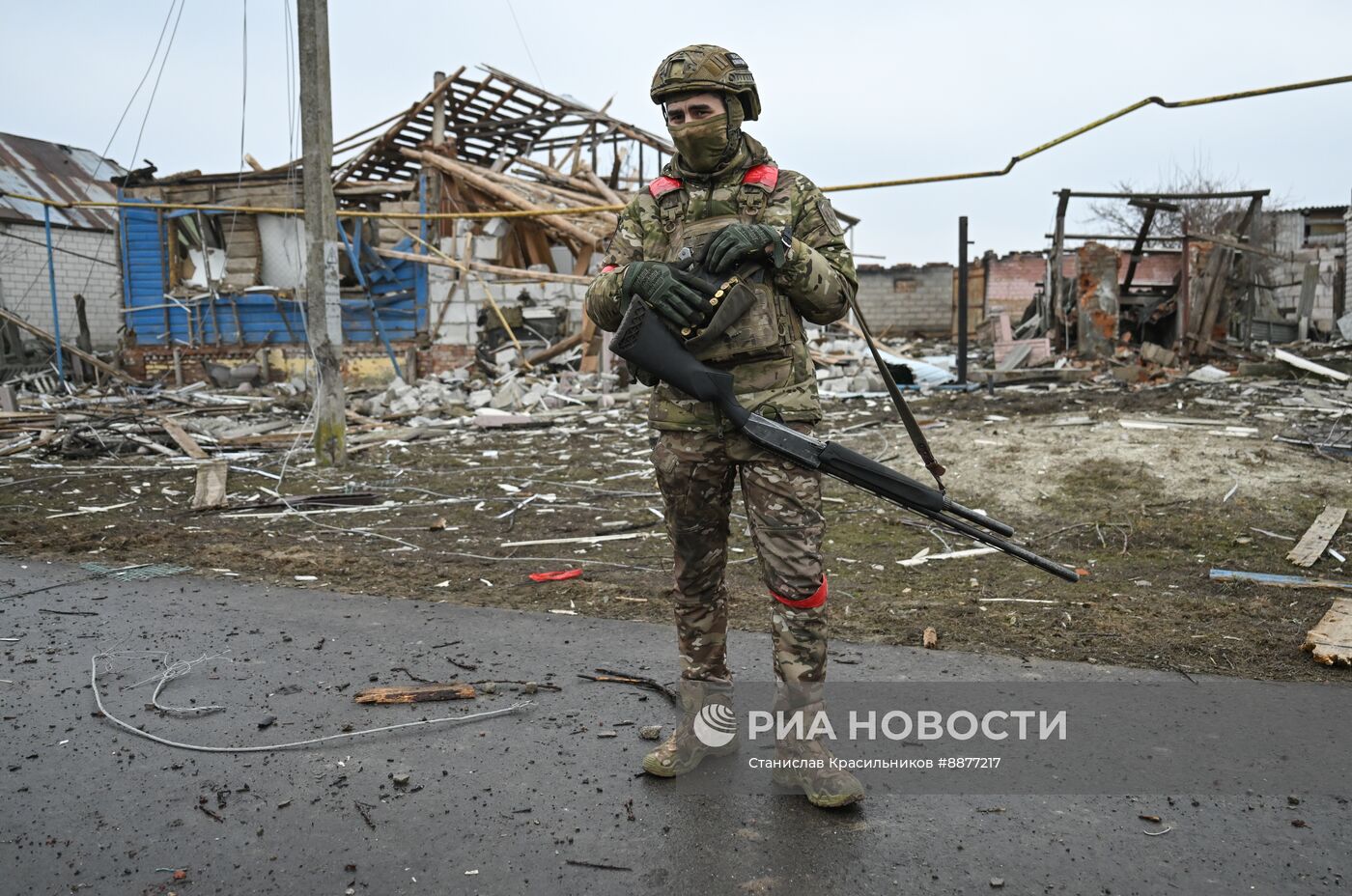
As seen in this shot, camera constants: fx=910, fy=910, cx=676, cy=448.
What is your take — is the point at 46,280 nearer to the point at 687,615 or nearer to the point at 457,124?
the point at 457,124

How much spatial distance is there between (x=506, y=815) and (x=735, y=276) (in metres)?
1.60

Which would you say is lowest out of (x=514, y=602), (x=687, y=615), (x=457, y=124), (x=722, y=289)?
(x=514, y=602)

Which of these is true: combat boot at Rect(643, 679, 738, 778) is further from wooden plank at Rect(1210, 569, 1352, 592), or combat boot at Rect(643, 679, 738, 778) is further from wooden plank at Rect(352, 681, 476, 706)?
wooden plank at Rect(1210, 569, 1352, 592)

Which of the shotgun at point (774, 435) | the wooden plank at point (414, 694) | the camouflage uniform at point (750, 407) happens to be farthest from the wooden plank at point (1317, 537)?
the wooden plank at point (414, 694)

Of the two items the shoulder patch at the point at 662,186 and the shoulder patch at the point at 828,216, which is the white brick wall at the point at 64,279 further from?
the shoulder patch at the point at 828,216

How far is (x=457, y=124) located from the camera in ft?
58.5

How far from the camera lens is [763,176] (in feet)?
8.96

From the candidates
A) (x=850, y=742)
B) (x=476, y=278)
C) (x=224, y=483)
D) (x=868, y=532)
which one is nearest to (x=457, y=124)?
(x=476, y=278)

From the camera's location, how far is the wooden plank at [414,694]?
3193 mm

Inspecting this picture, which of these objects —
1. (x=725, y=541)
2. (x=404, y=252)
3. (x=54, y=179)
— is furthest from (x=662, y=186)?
(x=54, y=179)

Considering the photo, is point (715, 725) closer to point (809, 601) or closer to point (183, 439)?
point (809, 601)

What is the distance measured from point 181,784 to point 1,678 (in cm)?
137

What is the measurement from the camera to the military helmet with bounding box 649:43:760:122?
8.50 feet

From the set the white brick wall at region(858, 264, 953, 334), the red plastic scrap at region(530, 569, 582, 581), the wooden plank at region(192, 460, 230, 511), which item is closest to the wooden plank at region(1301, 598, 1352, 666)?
the red plastic scrap at region(530, 569, 582, 581)
